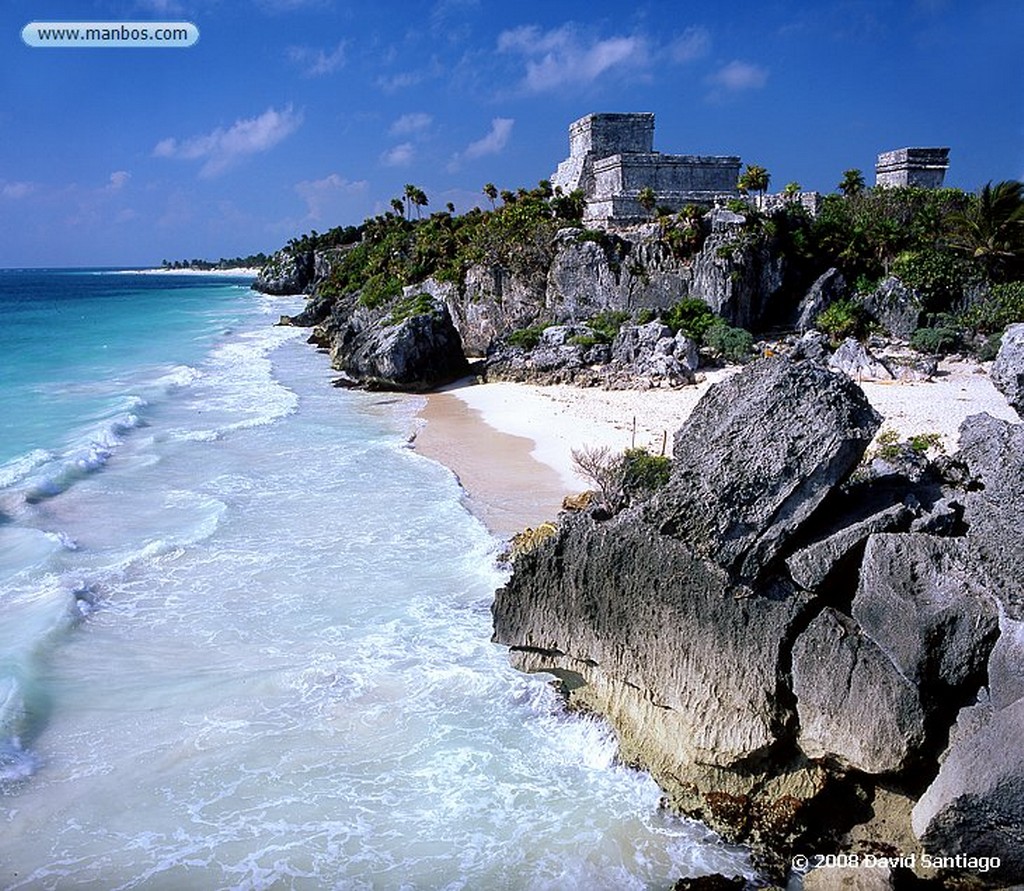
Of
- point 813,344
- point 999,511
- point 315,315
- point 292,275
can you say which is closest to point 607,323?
point 813,344

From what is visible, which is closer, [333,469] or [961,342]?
[333,469]

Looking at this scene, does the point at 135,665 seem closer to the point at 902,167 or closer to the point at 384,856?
the point at 384,856

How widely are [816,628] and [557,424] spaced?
50.1 ft

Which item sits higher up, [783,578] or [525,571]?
[783,578]

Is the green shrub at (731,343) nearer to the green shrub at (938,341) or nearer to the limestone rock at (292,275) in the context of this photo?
the green shrub at (938,341)

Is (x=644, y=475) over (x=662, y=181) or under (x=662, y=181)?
under

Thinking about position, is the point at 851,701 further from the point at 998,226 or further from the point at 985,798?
the point at 998,226

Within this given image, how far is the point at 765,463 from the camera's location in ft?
21.8

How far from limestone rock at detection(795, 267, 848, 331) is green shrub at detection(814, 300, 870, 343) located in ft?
3.47

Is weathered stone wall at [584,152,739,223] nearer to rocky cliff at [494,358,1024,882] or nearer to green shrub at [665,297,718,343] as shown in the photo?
green shrub at [665,297,718,343]

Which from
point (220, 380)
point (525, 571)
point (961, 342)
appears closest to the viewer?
point (525, 571)

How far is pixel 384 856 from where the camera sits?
667cm

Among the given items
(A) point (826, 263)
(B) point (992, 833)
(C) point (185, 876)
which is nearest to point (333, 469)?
(C) point (185, 876)

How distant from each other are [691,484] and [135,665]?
7209 mm
